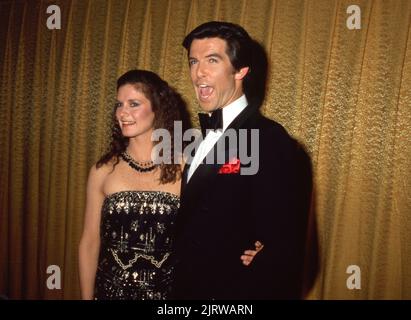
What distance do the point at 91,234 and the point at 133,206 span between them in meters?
0.27

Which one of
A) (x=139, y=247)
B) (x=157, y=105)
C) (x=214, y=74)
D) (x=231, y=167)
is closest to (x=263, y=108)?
(x=157, y=105)

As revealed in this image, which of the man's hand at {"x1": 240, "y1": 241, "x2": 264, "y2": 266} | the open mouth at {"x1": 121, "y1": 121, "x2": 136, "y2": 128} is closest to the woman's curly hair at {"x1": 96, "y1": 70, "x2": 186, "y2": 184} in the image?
the open mouth at {"x1": 121, "y1": 121, "x2": 136, "y2": 128}

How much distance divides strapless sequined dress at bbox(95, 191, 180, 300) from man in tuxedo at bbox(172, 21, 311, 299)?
17cm

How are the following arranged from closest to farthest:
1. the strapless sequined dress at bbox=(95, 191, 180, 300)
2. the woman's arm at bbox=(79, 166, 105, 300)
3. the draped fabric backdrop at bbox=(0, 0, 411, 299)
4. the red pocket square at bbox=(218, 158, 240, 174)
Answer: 1. the red pocket square at bbox=(218, 158, 240, 174)
2. the strapless sequined dress at bbox=(95, 191, 180, 300)
3. the woman's arm at bbox=(79, 166, 105, 300)
4. the draped fabric backdrop at bbox=(0, 0, 411, 299)

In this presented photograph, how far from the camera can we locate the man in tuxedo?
1.20 metres

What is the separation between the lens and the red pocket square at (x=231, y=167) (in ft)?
4.23

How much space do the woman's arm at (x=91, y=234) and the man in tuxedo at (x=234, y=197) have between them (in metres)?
0.47

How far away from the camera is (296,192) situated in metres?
1.21

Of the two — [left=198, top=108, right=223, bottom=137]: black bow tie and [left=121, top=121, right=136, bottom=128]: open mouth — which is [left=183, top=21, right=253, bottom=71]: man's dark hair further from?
[left=121, top=121, right=136, bottom=128]: open mouth

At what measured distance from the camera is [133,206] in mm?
1620

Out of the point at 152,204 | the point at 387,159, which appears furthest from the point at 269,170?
the point at 387,159

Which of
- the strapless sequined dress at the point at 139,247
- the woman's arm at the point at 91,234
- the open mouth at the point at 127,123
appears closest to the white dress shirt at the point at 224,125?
the strapless sequined dress at the point at 139,247

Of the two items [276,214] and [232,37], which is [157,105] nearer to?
[232,37]
